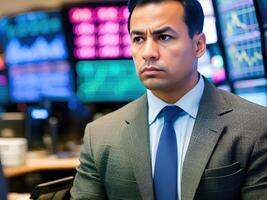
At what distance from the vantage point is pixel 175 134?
5.85 ft

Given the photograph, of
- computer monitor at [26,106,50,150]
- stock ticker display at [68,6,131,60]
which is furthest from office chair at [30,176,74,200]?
stock ticker display at [68,6,131,60]

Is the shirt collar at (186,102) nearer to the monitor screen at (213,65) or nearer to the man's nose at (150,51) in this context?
the man's nose at (150,51)

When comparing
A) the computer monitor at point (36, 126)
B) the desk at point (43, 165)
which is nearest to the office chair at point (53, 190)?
the desk at point (43, 165)

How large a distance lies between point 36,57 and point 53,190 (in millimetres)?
3913

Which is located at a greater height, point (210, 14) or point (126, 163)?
point (210, 14)

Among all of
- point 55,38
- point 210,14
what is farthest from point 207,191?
point 55,38

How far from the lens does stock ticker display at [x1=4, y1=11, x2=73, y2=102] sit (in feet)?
18.1

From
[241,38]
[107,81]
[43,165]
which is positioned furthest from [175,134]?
[107,81]

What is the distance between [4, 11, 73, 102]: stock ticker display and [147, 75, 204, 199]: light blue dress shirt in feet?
12.3

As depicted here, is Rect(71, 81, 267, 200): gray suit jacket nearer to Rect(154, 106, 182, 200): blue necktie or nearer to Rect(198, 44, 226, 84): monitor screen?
Rect(154, 106, 182, 200): blue necktie

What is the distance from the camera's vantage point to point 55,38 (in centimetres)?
549

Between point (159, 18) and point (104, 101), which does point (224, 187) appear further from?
point (104, 101)

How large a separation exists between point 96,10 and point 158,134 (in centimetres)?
359

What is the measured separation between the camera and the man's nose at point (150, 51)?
1.68 m
